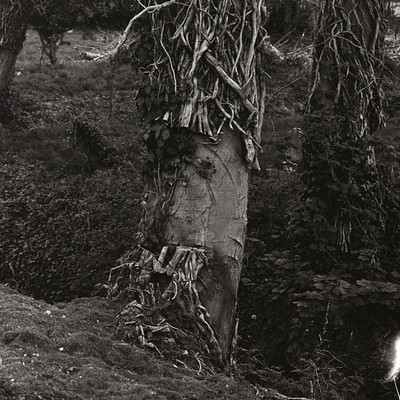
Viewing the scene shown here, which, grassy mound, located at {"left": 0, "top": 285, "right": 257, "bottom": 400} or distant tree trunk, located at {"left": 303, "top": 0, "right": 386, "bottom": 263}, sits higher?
distant tree trunk, located at {"left": 303, "top": 0, "right": 386, "bottom": 263}

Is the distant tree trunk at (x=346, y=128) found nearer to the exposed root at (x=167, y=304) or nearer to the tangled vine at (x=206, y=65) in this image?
the tangled vine at (x=206, y=65)

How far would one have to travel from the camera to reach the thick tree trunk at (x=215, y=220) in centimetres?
455

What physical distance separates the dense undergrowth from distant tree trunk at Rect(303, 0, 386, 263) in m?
0.33

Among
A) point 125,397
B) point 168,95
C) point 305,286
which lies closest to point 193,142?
point 168,95

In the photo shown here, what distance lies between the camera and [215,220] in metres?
4.60

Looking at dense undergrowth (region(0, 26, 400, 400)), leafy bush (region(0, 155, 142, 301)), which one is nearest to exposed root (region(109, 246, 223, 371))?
dense undergrowth (region(0, 26, 400, 400))

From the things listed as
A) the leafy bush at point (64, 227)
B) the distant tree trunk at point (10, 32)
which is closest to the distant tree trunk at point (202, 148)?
the leafy bush at point (64, 227)

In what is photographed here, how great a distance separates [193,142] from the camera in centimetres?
468

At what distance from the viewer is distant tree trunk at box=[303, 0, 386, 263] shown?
7.26 m

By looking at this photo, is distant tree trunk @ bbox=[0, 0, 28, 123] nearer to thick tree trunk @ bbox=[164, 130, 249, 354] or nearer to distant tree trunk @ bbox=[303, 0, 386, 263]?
distant tree trunk @ bbox=[303, 0, 386, 263]

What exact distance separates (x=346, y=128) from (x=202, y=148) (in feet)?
10.9

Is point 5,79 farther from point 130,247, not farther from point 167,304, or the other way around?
point 167,304

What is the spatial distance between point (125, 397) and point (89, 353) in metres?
0.63

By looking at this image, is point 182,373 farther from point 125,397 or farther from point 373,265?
point 373,265
